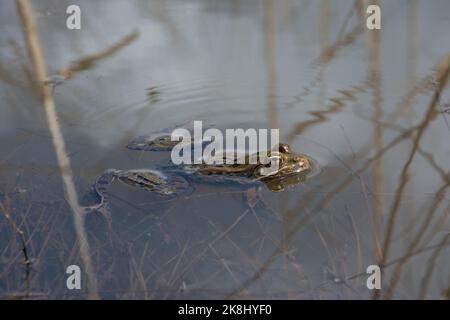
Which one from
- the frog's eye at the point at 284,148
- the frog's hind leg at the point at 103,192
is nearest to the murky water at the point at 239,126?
the frog's hind leg at the point at 103,192

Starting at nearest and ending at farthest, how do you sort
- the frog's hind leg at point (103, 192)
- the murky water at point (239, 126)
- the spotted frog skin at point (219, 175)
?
the murky water at point (239, 126)
the frog's hind leg at point (103, 192)
the spotted frog skin at point (219, 175)

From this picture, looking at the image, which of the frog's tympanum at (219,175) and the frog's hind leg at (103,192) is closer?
the frog's hind leg at (103,192)

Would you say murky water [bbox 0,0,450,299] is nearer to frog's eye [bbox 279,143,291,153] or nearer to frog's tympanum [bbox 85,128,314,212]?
frog's tympanum [bbox 85,128,314,212]

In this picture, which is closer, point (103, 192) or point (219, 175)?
point (103, 192)

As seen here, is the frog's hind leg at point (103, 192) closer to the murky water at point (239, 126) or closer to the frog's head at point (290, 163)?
the murky water at point (239, 126)

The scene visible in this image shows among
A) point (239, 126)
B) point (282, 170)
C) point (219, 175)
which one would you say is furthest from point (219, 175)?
point (239, 126)

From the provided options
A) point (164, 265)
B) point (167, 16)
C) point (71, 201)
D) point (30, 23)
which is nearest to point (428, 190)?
point (164, 265)

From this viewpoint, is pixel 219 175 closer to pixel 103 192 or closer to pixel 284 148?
pixel 284 148
